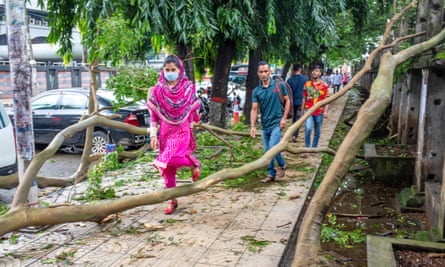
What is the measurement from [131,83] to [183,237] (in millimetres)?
3228

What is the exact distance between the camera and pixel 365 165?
9.54 metres

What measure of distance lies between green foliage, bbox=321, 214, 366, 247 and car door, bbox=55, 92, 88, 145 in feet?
22.3

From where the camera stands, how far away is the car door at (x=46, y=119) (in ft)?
35.9

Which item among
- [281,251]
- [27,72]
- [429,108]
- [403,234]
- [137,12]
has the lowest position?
[403,234]

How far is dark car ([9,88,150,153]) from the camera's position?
1037cm

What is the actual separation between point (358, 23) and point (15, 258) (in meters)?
10.4

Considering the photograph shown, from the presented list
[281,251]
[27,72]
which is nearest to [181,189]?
[281,251]

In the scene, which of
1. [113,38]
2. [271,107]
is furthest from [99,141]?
[271,107]

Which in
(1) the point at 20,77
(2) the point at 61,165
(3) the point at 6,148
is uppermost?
(1) the point at 20,77

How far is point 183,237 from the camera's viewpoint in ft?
15.5

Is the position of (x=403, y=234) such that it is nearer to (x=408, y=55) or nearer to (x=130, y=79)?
(x=408, y=55)

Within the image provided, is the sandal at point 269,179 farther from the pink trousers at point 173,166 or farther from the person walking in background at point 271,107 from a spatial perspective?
the pink trousers at point 173,166

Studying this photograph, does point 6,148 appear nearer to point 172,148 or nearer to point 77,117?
point 172,148

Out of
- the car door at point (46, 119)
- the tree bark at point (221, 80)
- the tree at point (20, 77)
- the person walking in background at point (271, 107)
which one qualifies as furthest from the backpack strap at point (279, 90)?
the car door at point (46, 119)
